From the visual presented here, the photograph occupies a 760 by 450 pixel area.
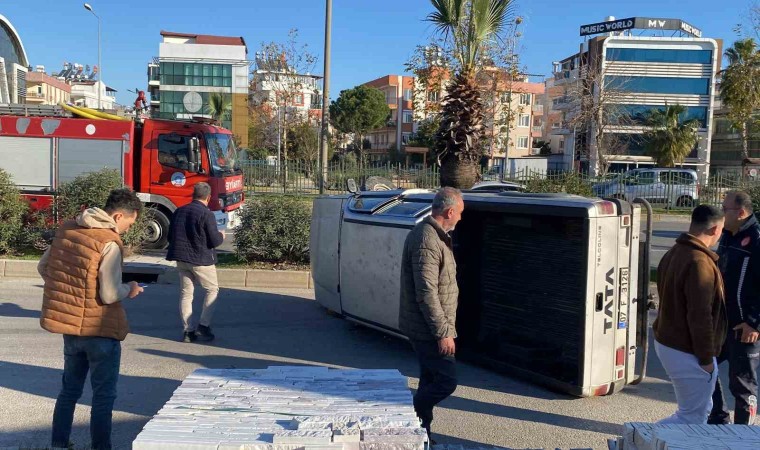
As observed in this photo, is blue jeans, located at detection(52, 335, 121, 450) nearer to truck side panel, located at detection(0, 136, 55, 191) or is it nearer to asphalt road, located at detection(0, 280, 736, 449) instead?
asphalt road, located at detection(0, 280, 736, 449)

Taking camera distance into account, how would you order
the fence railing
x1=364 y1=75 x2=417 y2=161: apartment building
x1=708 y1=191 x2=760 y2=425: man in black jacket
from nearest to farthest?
x1=708 y1=191 x2=760 y2=425: man in black jacket, the fence railing, x1=364 y1=75 x2=417 y2=161: apartment building

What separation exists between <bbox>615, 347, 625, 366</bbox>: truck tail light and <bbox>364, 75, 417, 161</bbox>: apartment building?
2651 inches

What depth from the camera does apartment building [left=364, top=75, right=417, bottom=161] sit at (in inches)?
2963

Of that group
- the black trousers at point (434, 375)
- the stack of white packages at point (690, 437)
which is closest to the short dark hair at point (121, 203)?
the black trousers at point (434, 375)

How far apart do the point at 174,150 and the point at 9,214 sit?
11.2ft

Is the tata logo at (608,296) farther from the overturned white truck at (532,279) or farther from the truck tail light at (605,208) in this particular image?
the truck tail light at (605,208)

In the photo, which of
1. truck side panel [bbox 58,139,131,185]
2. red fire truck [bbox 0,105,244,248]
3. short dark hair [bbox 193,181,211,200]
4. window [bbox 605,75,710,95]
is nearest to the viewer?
short dark hair [bbox 193,181,211,200]

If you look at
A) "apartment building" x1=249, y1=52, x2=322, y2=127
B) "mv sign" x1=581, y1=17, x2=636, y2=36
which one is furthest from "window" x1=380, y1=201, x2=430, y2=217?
"mv sign" x1=581, y1=17, x2=636, y2=36

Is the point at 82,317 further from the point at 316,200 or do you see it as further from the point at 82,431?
the point at 316,200

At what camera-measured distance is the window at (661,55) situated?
52812 millimetres

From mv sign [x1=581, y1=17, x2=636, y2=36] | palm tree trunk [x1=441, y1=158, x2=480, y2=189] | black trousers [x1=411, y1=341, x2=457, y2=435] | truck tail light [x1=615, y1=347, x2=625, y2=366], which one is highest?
mv sign [x1=581, y1=17, x2=636, y2=36]

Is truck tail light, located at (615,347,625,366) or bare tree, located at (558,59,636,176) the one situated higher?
bare tree, located at (558,59,636,176)

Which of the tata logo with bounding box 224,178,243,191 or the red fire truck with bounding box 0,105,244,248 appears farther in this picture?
the tata logo with bounding box 224,178,243,191

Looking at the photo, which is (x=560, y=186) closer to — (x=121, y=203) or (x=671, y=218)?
(x=671, y=218)
